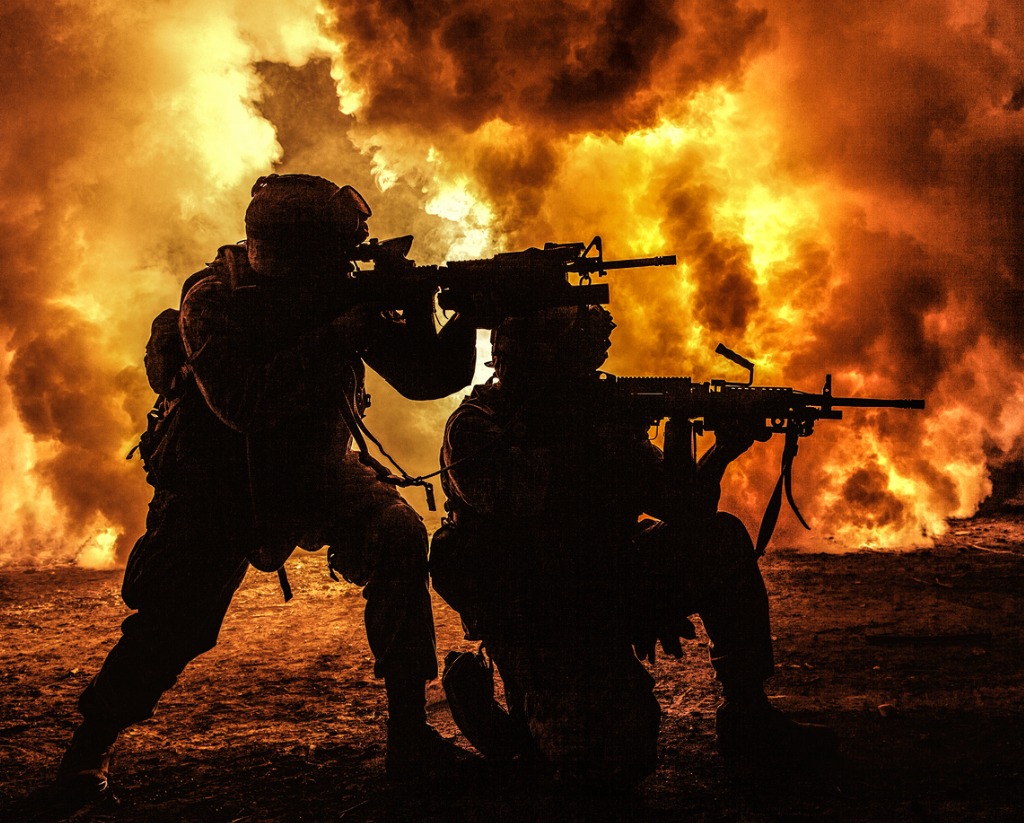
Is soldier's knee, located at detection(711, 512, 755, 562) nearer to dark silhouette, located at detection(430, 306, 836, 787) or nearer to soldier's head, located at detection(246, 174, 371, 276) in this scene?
dark silhouette, located at detection(430, 306, 836, 787)

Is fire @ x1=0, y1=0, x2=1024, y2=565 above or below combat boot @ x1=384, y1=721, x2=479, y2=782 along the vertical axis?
above

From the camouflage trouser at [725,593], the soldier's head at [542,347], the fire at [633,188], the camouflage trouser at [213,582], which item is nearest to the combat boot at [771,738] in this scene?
the camouflage trouser at [725,593]

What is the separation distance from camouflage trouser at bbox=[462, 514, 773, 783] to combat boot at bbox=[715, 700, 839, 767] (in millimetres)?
164

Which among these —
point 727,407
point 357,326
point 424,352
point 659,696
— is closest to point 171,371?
point 357,326

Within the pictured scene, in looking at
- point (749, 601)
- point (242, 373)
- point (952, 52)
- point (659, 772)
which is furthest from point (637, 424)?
point (952, 52)

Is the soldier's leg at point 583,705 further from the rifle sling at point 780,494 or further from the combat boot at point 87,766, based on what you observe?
the combat boot at point 87,766

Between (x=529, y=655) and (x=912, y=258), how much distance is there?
9496mm

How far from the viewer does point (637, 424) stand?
4281 millimetres

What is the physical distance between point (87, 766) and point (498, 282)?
326 cm

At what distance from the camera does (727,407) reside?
3955 millimetres

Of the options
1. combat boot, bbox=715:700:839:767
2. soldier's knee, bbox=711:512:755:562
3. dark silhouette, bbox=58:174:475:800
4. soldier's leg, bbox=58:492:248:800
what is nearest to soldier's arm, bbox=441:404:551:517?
dark silhouette, bbox=58:174:475:800

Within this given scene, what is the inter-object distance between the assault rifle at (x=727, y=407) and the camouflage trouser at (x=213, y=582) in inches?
53.2

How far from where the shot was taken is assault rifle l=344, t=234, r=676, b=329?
3.78 metres

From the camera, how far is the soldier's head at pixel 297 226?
4.19 metres
